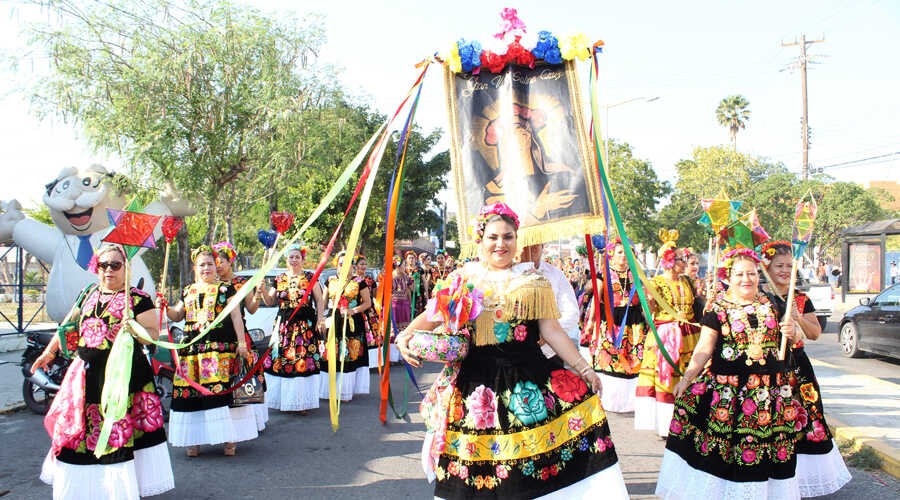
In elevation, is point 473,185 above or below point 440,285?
Result: above

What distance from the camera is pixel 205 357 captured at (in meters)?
6.02

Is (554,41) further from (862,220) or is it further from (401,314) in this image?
(862,220)

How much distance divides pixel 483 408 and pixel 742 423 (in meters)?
1.85

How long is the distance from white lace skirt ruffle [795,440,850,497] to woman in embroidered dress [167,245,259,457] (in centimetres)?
450

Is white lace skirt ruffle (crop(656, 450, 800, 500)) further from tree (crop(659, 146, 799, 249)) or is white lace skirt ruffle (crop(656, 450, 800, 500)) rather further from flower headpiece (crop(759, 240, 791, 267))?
tree (crop(659, 146, 799, 249))

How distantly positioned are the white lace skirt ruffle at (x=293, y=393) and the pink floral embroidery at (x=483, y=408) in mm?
4976

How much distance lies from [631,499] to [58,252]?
10189 mm

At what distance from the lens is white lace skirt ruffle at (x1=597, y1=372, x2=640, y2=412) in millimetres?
7801

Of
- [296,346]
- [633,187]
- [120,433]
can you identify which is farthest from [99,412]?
[633,187]

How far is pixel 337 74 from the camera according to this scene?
15.9 meters

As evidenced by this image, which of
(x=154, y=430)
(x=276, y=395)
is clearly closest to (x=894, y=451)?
(x=154, y=430)

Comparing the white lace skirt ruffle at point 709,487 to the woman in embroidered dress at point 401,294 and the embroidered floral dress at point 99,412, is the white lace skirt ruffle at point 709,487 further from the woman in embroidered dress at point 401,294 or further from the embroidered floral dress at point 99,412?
the woman in embroidered dress at point 401,294

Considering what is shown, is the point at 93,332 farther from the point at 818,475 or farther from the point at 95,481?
the point at 818,475

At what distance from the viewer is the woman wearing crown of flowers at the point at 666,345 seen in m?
6.53
